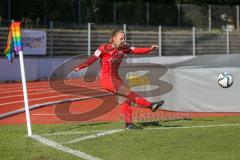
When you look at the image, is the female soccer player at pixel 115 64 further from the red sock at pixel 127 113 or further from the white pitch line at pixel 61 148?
the white pitch line at pixel 61 148

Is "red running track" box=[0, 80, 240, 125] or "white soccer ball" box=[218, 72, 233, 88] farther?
"white soccer ball" box=[218, 72, 233, 88]

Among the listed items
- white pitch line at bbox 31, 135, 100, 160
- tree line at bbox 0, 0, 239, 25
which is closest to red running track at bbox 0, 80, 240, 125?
white pitch line at bbox 31, 135, 100, 160

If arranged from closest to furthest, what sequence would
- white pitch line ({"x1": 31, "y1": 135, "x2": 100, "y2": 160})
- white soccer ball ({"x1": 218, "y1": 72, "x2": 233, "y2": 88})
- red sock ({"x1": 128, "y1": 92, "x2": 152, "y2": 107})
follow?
1. white pitch line ({"x1": 31, "y1": 135, "x2": 100, "y2": 160})
2. red sock ({"x1": 128, "y1": 92, "x2": 152, "y2": 107})
3. white soccer ball ({"x1": 218, "y1": 72, "x2": 233, "y2": 88})

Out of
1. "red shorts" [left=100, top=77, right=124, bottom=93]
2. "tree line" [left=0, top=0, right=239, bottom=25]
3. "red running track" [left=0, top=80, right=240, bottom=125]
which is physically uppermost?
"tree line" [left=0, top=0, right=239, bottom=25]

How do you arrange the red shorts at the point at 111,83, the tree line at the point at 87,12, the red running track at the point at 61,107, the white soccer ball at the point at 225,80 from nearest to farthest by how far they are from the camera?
the red shorts at the point at 111,83, the red running track at the point at 61,107, the white soccer ball at the point at 225,80, the tree line at the point at 87,12

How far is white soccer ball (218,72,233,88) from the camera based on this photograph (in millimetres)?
15898

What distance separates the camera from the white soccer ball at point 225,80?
15898mm

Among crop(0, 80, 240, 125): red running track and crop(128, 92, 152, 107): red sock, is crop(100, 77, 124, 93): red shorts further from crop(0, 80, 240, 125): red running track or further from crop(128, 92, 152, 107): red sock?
crop(0, 80, 240, 125): red running track

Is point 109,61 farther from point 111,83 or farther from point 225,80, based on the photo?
point 225,80

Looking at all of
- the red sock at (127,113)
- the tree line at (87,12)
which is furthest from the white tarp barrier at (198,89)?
the tree line at (87,12)

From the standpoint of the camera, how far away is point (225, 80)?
15.9 meters

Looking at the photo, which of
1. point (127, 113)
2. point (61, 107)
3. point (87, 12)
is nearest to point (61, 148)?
point (127, 113)

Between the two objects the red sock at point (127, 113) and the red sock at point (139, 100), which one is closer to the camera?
the red sock at point (127, 113)

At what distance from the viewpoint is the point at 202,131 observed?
1142cm
